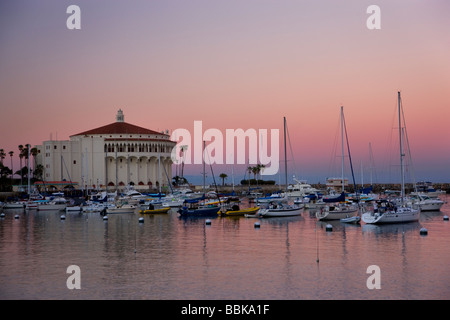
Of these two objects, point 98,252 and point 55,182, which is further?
point 55,182

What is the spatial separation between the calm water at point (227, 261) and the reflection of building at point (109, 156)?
230ft

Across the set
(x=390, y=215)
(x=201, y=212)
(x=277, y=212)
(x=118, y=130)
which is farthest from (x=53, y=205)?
(x=118, y=130)

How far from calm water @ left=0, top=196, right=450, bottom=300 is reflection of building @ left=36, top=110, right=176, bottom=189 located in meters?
70.0

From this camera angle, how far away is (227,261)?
91.8 ft

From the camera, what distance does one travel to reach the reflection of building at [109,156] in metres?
115

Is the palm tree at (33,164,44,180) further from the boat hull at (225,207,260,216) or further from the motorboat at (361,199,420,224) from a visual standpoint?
the motorboat at (361,199,420,224)

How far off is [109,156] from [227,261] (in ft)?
310

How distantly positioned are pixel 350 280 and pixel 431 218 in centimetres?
3272

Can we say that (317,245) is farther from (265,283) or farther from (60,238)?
(60,238)

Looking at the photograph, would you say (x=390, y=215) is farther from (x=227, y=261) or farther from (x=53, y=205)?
(x=53, y=205)

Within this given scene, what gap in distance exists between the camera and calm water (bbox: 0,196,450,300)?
2122 cm

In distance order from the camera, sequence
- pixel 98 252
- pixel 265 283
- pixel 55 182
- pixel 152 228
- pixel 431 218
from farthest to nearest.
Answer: pixel 55 182
pixel 431 218
pixel 152 228
pixel 98 252
pixel 265 283

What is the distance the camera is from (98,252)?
31719 millimetres

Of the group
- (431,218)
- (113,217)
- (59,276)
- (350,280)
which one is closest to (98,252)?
(59,276)
